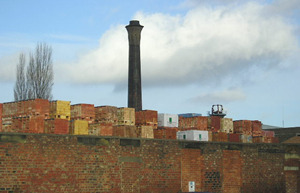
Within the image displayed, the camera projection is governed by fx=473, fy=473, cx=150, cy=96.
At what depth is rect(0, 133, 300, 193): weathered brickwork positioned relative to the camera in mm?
21875

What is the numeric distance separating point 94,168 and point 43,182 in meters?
2.90

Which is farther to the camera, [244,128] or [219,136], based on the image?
[244,128]

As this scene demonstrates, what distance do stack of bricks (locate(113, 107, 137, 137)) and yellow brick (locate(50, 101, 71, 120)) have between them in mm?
2997

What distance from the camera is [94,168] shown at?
24109 mm

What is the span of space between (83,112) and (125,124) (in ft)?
9.36

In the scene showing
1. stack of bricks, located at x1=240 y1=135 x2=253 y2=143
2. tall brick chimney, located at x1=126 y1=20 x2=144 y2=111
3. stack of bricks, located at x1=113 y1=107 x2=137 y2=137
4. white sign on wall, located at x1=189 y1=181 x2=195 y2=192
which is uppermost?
tall brick chimney, located at x1=126 y1=20 x2=144 y2=111

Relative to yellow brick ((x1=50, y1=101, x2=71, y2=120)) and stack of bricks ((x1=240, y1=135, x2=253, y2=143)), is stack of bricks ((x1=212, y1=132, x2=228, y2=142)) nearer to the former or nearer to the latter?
stack of bricks ((x1=240, y1=135, x2=253, y2=143))

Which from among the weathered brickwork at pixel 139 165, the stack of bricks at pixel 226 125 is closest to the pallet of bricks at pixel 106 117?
the weathered brickwork at pixel 139 165

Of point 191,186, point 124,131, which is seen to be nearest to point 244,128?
point 191,186

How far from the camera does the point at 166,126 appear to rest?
98.6 ft

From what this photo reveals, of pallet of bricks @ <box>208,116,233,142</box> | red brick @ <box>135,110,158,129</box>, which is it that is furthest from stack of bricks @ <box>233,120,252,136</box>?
red brick @ <box>135,110,158,129</box>

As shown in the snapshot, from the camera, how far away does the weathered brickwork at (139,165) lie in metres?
21.9

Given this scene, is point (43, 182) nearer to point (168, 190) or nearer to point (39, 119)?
point (39, 119)

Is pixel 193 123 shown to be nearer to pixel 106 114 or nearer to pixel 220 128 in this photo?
pixel 220 128
